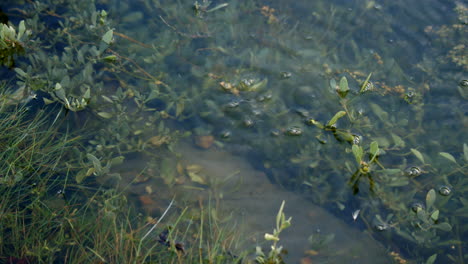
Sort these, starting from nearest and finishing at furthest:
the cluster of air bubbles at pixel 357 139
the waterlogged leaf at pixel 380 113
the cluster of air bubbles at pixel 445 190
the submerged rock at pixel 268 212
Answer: the submerged rock at pixel 268 212, the cluster of air bubbles at pixel 445 190, the cluster of air bubbles at pixel 357 139, the waterlogged leaf at pixel 380 113

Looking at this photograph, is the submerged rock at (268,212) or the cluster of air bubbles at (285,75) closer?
the submerged rock at (268,212)

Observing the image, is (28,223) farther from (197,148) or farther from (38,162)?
(197,148)

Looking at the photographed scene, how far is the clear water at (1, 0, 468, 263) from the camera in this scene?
2.81 metres

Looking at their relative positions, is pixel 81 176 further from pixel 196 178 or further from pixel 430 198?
pixel 430 198

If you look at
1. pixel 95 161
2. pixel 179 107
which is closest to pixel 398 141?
pixel 179 107

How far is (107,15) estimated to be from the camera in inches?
150

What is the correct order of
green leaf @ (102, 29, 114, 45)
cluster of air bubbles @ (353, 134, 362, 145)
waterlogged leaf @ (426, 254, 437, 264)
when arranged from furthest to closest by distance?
1. green leaf @ (102, 29, 114, 45)
2. cluster of air bubbles @ (353, 134, 362, 145)
3. waterlogged leaf @ (426, 254, 437, 264)

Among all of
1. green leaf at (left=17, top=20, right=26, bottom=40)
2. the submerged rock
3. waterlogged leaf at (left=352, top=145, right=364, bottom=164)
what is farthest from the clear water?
green leaf at (left=17, top=20, right=26, bottom=40)

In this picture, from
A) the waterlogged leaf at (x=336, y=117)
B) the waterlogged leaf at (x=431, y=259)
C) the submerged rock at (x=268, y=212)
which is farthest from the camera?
the waterlogged leaf at (x=336, y=117)

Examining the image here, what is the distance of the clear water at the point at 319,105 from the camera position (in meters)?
2.81

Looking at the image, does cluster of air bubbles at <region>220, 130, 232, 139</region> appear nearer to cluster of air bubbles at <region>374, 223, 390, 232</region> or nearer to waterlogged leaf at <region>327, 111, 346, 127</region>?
waterlogged leaf at <region>327, 111, 346, 127</region>

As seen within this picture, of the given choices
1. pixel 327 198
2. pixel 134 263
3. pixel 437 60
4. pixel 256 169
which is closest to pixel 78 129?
pixel 134 263

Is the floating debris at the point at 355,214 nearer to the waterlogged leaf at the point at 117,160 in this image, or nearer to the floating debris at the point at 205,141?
the floating debris at the point at 205,141

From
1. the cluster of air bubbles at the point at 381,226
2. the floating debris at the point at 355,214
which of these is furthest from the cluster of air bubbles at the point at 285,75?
the cluster of air bubbles at the point at 381,226
